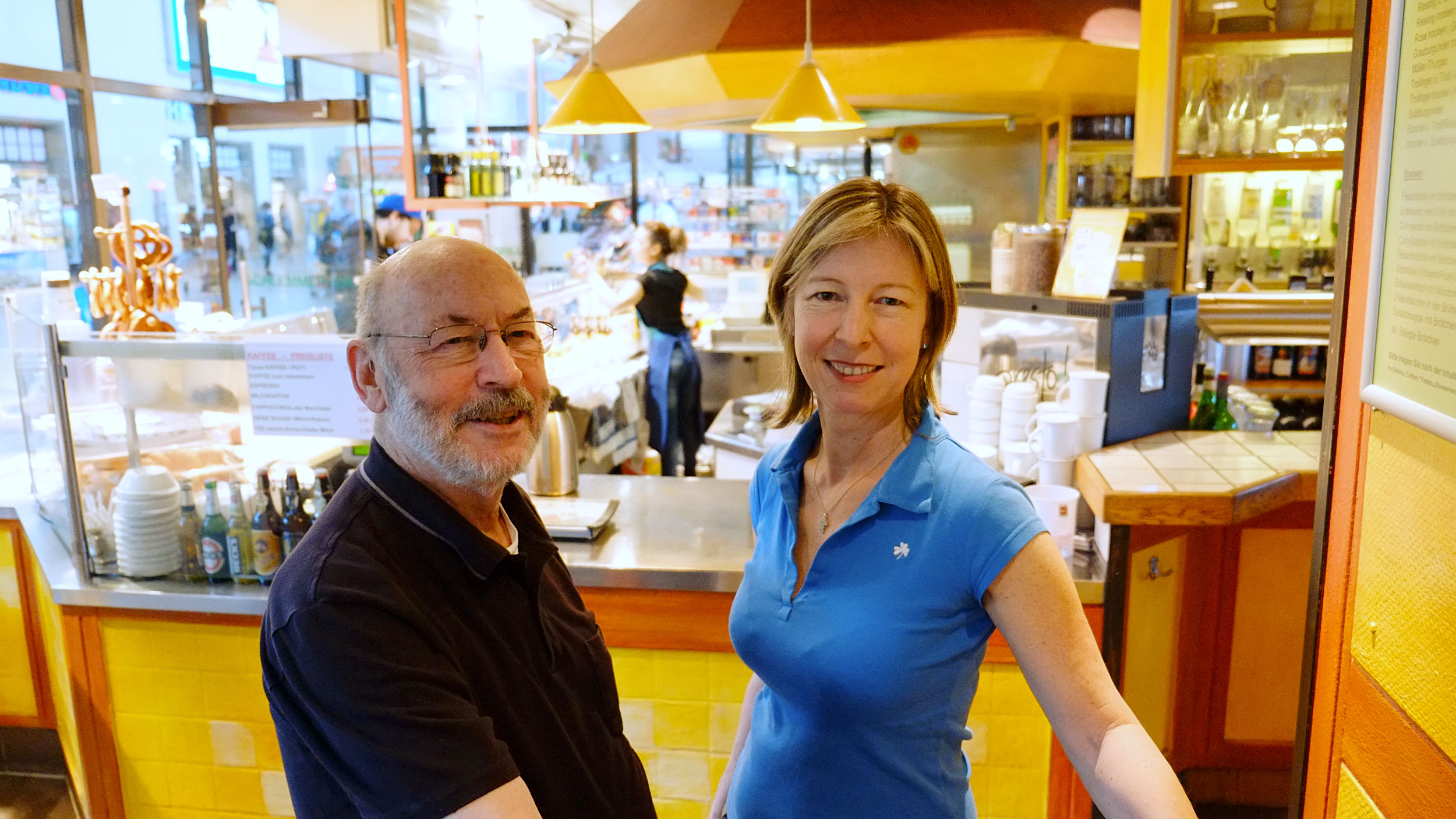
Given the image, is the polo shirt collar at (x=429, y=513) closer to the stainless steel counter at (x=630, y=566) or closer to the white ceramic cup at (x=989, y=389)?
the stainless steel counter at (x=630, y=566)

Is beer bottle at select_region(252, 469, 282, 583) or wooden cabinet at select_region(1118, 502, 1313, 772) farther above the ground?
beer bottle at select_region(252, 469, 282, 583)

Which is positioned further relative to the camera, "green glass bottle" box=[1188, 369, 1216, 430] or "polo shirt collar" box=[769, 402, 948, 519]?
"green glass bottle" box=[1188, 369, 1216, 430]

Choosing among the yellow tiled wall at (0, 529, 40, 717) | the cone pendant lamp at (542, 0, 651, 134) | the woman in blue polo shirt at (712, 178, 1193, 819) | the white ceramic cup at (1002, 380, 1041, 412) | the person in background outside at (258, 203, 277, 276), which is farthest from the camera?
the person in background outside at (258, 203, 277, 276)

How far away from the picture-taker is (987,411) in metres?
3.21

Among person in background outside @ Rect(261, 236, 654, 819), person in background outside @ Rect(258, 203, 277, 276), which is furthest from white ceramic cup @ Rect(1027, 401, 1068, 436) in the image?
person in background outside @ Rect(258, 203, 277, 276)

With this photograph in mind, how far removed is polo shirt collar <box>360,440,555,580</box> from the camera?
127 centimetres

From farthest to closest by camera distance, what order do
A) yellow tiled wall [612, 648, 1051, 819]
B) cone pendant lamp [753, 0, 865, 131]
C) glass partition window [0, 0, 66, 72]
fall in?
glass partition window [0, 0, 66, 72] < cone pendant lamp [753, 0, 865, 131] < yellow tiled wall [612, 648, 1051, 819]

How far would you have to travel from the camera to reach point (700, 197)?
9898 mm

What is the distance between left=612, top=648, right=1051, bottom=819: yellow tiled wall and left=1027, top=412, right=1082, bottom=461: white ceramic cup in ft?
2.32

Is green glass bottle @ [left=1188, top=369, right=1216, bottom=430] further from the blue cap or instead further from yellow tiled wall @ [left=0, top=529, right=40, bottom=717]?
the blue cap

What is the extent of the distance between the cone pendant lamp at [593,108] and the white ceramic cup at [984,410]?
1.66 meters

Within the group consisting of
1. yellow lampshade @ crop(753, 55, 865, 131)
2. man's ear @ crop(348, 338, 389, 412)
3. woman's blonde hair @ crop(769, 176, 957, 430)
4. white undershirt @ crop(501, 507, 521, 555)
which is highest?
yellow lampshade @ crop(753, 55, 865, 131)

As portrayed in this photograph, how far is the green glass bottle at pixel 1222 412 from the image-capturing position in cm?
334

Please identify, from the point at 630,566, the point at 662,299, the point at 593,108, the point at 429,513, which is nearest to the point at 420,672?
the point at 429,513
